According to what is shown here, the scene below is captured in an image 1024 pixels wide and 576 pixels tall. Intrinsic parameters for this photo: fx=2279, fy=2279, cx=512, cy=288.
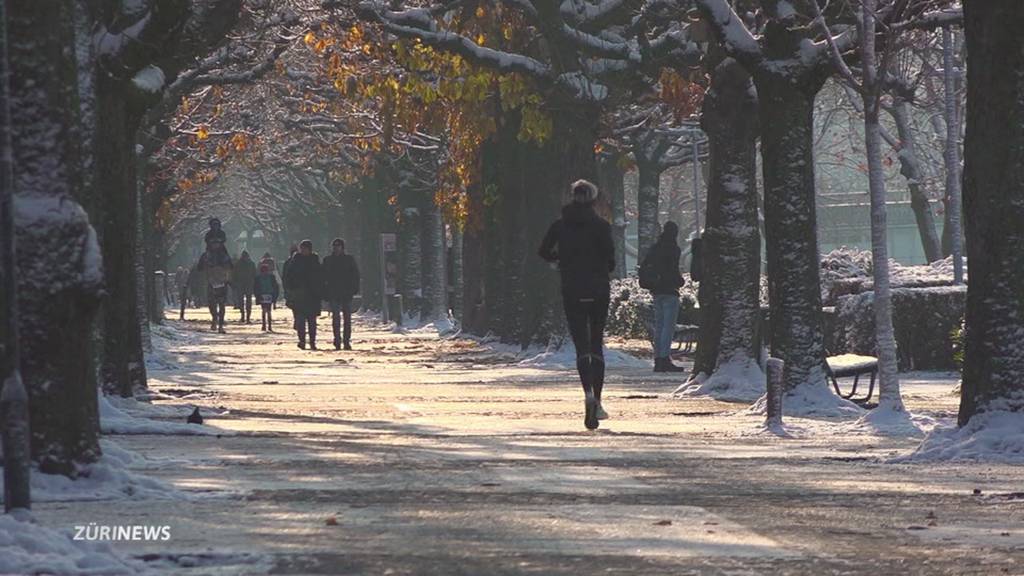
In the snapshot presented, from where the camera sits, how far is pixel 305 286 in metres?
41.9

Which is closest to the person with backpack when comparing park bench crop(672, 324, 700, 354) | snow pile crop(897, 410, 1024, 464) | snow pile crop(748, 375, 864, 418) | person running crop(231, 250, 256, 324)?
park bench crop(672, 324, 700, 354)

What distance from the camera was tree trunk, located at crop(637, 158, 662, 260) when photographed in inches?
2094

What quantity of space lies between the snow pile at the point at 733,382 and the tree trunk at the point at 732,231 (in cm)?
1

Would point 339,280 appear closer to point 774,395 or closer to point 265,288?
point 265,288

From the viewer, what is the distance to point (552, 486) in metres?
12.3

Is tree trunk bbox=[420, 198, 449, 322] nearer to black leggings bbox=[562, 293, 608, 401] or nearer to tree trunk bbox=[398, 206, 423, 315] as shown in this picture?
tree trunk bbox=[398, 206, 423, 315]

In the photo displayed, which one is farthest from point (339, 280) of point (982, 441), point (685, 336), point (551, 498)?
point (551, 498)

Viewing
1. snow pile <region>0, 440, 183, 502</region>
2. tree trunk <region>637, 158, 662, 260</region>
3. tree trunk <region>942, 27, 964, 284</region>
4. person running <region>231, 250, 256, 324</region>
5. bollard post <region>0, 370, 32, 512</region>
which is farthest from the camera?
person running <region>231, 250, 256, 324</region>

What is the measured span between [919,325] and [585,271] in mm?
11272

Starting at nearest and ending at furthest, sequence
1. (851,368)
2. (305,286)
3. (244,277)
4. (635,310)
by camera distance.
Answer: (851,368) < (635,310) < (305,286) < (244,277)

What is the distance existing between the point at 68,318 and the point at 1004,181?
6.87 metres

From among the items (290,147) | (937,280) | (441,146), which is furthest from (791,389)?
(290,147)

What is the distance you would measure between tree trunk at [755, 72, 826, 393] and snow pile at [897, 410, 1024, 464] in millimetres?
4296

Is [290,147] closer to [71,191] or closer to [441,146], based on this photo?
[441,146]
